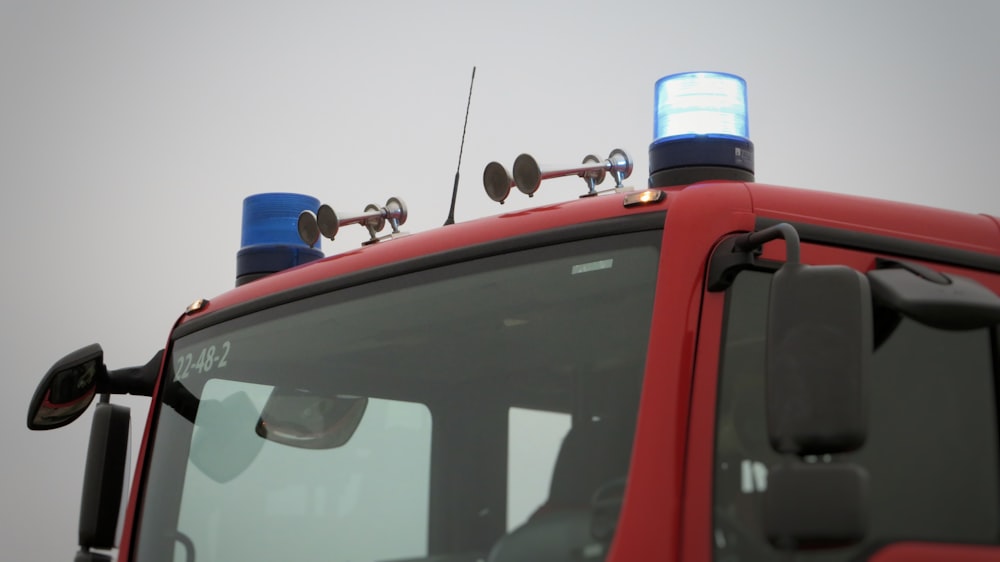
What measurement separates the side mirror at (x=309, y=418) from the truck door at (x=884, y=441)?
750 millimetres

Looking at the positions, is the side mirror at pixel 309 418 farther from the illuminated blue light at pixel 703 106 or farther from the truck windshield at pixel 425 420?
the illuminated blue light at pixel 703 106

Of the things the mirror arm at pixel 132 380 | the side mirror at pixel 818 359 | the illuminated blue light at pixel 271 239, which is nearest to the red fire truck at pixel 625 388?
the side mirror at pixel 818 359

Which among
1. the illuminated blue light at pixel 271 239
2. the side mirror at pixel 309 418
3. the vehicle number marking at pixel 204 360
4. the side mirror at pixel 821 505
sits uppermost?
the illuminated blue light at pixel 271 239

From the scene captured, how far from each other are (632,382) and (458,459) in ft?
1.27

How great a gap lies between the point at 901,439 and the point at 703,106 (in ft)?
3.13

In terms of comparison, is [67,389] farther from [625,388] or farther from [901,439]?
[901,439]

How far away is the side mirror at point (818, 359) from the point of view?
1663mm

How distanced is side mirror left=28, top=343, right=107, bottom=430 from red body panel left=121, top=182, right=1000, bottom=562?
1.02 metres

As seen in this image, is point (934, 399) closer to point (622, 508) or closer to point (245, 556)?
point (622, 508)

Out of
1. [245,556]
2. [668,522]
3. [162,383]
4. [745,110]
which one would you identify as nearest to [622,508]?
[668,522]

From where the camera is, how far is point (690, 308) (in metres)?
1.98

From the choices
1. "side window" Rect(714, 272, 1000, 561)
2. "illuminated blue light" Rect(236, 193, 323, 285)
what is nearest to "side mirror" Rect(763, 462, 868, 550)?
"side window" Rect(714, 272, 1000, 561)

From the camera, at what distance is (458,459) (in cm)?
222

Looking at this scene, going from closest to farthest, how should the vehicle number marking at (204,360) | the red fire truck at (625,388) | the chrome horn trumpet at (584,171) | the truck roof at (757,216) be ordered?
the red fire truck at (625,388), the truck roof at (757,216), the chrome horn trumpet at (584,171), the vehicle number marking at (204,360)
